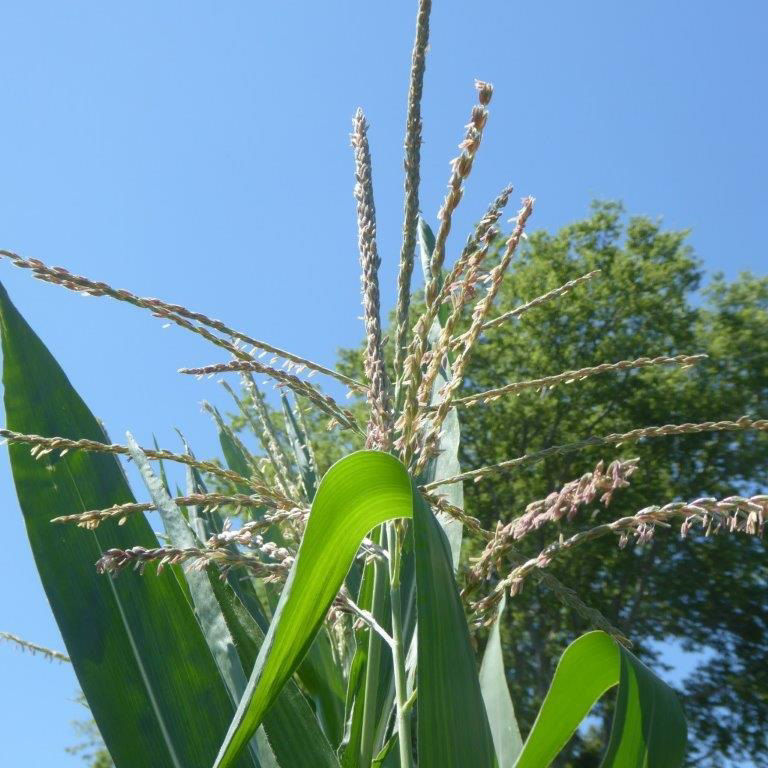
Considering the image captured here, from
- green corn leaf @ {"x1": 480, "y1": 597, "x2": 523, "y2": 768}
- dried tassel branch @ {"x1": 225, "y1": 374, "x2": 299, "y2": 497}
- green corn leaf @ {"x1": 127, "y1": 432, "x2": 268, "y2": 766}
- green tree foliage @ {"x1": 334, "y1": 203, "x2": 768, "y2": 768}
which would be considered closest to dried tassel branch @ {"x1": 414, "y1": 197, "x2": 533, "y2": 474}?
green corn leaf @ {"x1": 127, "y1": 432, "x2": 268, "y2": 766}

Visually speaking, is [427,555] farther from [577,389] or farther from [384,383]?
[577,389]

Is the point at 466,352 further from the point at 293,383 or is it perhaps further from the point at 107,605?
the point at 107,605

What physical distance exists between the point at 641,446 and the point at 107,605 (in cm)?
1558

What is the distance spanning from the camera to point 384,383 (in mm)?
898

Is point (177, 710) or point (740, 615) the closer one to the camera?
point (177, 710)

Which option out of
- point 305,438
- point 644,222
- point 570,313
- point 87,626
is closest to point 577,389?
point 570,313

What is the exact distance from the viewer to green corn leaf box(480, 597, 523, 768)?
133 cm

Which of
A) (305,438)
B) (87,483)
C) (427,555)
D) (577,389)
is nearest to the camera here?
(427,555)

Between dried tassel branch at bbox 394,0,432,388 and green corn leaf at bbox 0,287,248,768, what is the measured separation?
0.41 m

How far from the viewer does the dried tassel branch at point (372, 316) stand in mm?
893

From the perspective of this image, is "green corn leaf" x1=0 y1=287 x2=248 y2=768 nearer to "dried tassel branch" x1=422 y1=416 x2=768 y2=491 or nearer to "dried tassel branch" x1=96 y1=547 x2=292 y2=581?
"dried tassel branch" x1=96 y1=547 x2=292 y2=581

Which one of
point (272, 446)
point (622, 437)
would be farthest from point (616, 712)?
point (272, 446)

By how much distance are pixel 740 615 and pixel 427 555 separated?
613 inches

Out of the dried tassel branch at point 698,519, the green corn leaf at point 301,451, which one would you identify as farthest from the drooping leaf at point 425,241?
the dried tassel branch at point 698,519
